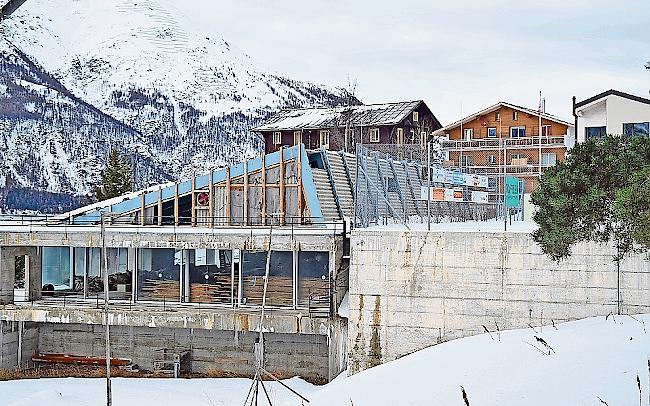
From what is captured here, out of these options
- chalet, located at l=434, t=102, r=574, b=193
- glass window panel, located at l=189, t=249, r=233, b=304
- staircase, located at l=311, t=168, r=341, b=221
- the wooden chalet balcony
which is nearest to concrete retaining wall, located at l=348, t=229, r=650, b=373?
glass window panel, located at l=189, t=249, r=233, b=304

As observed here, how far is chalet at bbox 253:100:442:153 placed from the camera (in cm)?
4872

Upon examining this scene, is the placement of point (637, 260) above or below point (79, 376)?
above

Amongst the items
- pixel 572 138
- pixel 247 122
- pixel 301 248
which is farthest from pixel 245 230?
pixel 247 122

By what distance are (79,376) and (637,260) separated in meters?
14.7

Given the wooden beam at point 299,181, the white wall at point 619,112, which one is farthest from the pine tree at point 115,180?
the white wall at point 619,112

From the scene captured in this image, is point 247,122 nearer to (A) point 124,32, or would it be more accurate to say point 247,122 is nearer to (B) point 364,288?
(A) point 124,32

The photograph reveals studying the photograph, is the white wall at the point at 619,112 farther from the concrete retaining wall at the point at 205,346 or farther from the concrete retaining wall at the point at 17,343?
the concrete retaining wall at the point at 17,343

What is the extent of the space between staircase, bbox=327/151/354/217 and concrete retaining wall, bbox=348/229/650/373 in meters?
7.40

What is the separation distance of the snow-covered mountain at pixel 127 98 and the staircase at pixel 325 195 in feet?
207

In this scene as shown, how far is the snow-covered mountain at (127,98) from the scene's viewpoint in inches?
4215

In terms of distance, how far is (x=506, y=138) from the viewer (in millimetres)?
39375

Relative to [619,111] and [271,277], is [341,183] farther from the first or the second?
[619,111]

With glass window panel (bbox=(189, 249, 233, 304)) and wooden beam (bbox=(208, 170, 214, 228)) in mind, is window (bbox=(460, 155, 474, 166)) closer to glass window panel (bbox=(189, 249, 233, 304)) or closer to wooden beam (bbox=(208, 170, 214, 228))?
wooden beam (bbox=(208, 170, 214, 228))

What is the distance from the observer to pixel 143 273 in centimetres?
2377
